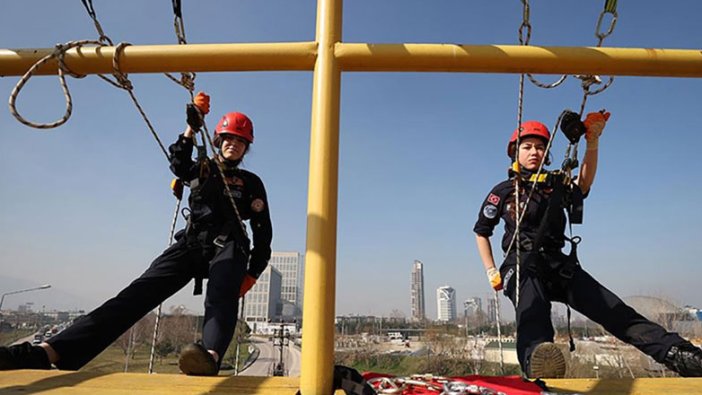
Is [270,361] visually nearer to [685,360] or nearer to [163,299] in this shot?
[163,299]

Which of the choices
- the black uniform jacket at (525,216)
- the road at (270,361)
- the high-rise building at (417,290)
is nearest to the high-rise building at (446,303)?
the high-rise building at (417,290)

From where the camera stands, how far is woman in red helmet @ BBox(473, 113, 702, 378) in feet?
6.70

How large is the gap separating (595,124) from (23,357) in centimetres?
291

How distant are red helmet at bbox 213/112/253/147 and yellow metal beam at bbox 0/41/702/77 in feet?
4.25

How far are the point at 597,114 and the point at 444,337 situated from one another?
5160 cm

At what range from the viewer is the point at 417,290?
10081 cm

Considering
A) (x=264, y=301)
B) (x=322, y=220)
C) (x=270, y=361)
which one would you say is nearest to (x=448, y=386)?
(x=322, y=220)

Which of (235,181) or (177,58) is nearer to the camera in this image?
(177,58)

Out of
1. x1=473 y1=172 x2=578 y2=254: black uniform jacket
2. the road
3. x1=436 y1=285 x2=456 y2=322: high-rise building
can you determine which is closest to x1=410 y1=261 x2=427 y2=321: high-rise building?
x1=436 y1=285 x2=456 y2=322: high-rise building

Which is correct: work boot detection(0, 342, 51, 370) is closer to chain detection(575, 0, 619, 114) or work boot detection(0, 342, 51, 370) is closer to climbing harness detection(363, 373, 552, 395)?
climbing harness detection(363, 373, 552, 395)

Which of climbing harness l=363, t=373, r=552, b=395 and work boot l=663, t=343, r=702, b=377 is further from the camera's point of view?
work boot l=663, t=343, r=702, b=377

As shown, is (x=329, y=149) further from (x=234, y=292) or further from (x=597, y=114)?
(x=597, y=114)

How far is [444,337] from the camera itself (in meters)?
50.0

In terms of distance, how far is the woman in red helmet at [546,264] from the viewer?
204 centimetres
